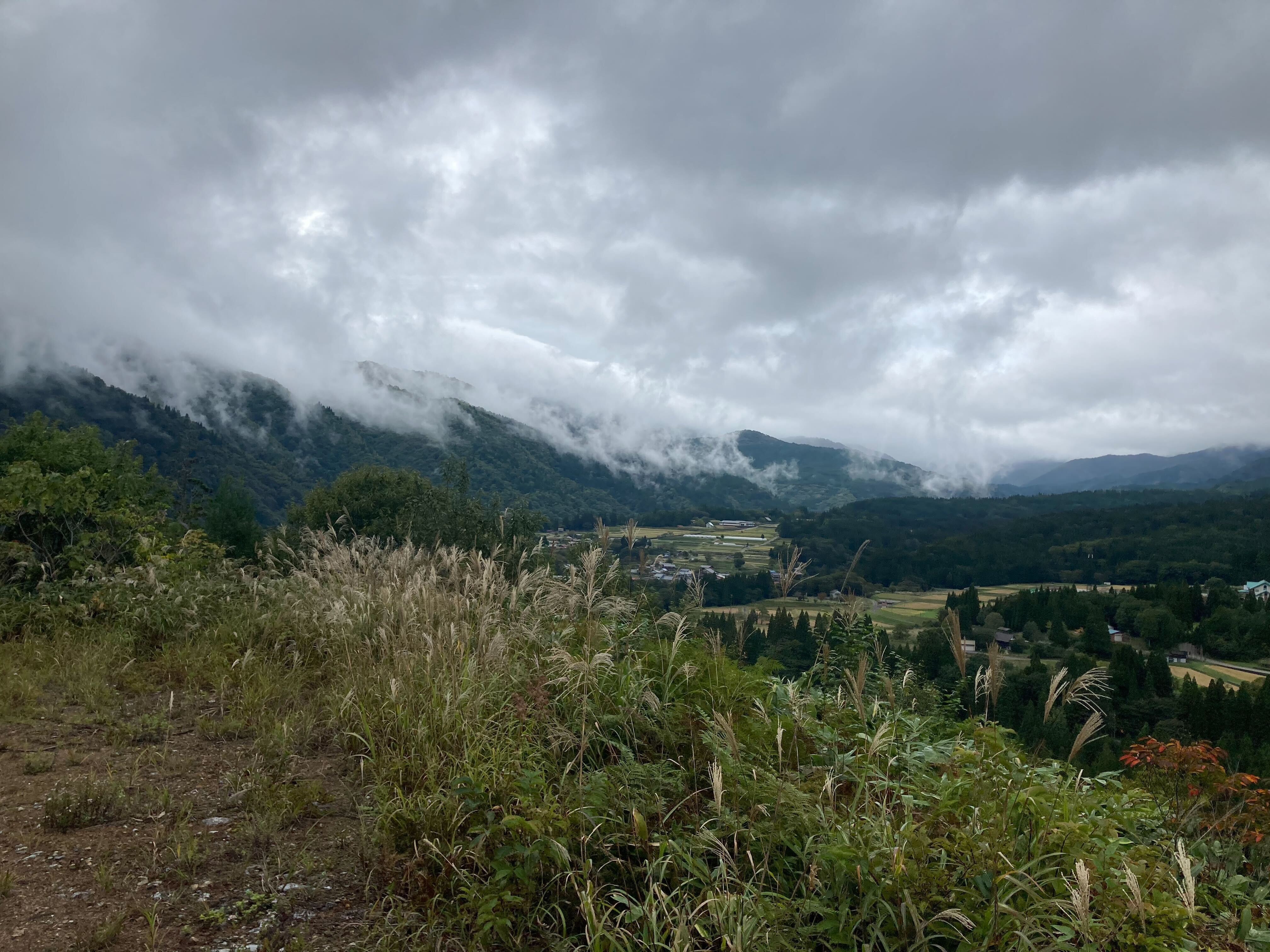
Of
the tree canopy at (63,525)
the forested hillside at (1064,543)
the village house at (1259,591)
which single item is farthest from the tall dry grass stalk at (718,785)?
the village house at (1259,591)

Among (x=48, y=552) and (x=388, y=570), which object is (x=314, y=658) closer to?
(x=388, y=570)

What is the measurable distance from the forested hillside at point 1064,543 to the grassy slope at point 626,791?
1841 inches

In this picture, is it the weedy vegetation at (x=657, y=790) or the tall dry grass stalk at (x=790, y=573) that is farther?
the tall dry grass stalk at (x=790, y=573)

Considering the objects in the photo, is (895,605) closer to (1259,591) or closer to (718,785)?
(718,785)

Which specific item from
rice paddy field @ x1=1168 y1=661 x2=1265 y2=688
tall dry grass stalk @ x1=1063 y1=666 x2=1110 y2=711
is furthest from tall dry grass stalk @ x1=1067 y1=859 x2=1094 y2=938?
rice paddy field @ x1=1168 y1=661 x2=1265 y2=688

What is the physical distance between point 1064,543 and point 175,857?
4668 inches

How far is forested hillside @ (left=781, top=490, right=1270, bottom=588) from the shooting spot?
73250 millimetres

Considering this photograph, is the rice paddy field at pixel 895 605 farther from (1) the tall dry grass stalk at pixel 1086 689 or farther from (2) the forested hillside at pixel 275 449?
(2) the forested hillside at pixel 275 449

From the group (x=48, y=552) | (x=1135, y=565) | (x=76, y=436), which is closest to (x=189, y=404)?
(x=76, y=436)

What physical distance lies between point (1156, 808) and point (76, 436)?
27.2 m

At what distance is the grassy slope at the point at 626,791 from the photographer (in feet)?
8.61

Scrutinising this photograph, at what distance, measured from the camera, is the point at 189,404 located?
616ft

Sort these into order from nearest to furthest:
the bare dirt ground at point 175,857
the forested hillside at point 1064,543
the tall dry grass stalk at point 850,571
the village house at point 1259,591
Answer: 1. the bare dirt ground at point 175,857
2. the tall dry grass stalk at point 850,571
3. the village house at point 1259,591
4. the forested hillside at point 1064,543

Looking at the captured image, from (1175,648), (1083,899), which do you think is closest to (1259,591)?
(1175,648)
